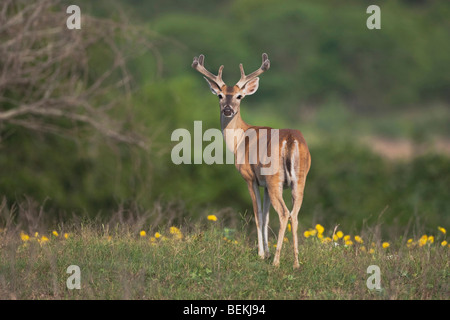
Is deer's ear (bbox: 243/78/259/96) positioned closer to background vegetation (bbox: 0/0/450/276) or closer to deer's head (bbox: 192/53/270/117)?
deer's head (bbox: 192/53/270/117)

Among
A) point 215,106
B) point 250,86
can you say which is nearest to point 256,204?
point 250,86

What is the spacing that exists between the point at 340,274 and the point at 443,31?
9530 cm

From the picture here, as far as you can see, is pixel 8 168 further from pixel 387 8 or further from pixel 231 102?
pixel 387 8

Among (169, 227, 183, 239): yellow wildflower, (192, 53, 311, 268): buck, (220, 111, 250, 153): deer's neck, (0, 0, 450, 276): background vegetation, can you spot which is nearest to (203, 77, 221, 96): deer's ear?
(192, 53, 311, 268): buck

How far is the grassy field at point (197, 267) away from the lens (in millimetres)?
7426

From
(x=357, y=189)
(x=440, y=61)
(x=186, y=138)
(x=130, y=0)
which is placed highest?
(x=130, y=0)

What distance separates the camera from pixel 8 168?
21.9m

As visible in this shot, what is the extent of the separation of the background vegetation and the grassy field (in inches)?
22.3

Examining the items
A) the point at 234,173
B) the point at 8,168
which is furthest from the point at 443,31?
the point at 8,168

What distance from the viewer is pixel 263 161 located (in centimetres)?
841

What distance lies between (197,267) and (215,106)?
31.3 meters

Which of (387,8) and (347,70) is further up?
(387,8)

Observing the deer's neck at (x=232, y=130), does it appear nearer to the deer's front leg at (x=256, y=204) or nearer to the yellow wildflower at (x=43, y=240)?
the deer's front leg at (x=256, y=204)

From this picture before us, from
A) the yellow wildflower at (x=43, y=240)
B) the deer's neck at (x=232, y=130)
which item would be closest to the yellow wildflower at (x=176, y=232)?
the deer's neck at (x=232, y=130)
